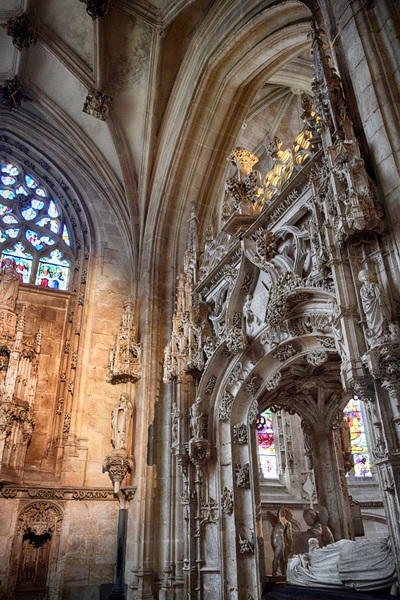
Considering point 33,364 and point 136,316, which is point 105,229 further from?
point 33,364

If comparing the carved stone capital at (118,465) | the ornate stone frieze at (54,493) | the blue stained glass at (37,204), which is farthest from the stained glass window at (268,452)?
the blue stained glass at (37,204)

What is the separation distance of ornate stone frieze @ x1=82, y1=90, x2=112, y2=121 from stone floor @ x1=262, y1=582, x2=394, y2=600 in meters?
10.6

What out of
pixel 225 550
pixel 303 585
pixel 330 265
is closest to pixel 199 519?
pixel 225 550

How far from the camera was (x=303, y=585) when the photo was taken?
6.38 metres

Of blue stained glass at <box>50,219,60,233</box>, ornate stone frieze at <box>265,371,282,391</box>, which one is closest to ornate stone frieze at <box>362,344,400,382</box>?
ornate stone frieze at <box>265,371,282,391</box>

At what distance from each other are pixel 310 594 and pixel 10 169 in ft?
39.6

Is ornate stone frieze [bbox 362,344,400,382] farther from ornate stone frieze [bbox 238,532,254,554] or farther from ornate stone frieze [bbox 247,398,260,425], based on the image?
ornate stone frieze [bbox 238,532,254,554]

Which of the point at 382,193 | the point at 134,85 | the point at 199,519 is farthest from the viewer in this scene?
the point at 134,85

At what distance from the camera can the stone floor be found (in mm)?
5023

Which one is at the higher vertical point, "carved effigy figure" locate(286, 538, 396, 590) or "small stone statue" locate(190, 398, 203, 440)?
"small stone statue" locate(190, 398, 203, 440)

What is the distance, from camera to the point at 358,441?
14.7 m

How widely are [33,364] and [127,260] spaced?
353 cm

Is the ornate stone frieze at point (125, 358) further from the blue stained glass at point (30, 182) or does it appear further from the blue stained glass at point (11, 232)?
the blue stained glass at point (30, 182)

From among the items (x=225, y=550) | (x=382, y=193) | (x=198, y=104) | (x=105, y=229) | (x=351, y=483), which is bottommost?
(x=225, y=550)
